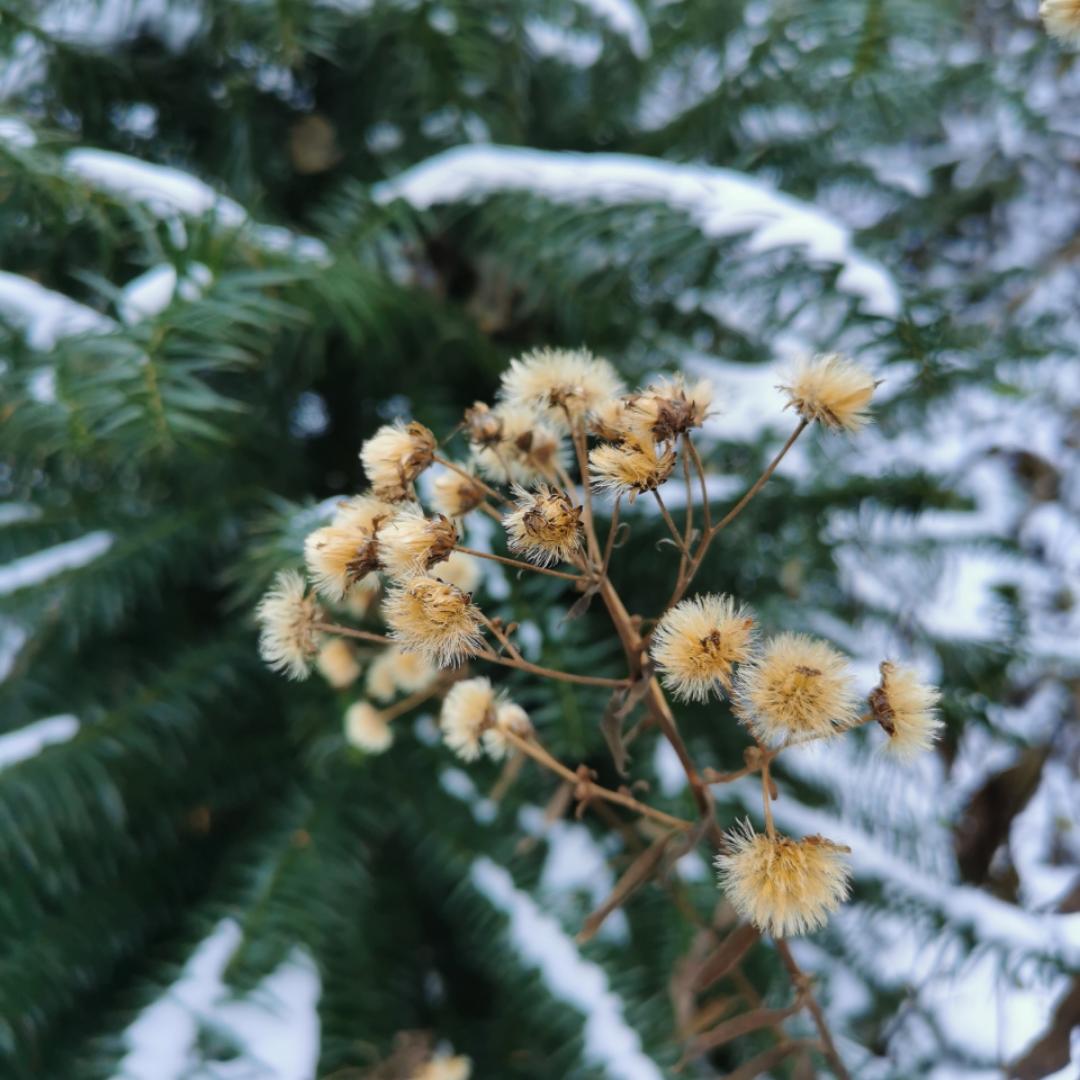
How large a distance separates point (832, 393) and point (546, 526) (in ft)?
0.26

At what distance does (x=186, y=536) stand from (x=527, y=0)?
0.36 metres

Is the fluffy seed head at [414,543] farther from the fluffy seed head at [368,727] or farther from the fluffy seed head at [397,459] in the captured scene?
the fluffy seed head at [368,727]

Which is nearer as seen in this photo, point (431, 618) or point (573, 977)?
point (431, 618)

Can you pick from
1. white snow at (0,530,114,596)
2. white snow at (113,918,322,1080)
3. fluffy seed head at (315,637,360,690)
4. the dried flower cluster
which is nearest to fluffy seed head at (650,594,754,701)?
the dried flower cluster

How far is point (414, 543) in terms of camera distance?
0.74ft

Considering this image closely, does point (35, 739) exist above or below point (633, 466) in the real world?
below

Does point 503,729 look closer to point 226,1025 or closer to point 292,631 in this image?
point 292,631

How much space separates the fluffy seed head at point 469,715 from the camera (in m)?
0.28

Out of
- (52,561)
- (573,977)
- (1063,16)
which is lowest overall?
(573,977)

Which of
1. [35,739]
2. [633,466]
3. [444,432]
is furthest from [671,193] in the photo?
[35,739]

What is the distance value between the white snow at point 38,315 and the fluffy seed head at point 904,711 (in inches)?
14.7

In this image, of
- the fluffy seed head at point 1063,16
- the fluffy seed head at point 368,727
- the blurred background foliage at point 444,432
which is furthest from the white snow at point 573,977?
the fluffy seed head at point 1063,16

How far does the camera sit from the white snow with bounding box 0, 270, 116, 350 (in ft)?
1.49

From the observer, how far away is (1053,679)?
0.62m
